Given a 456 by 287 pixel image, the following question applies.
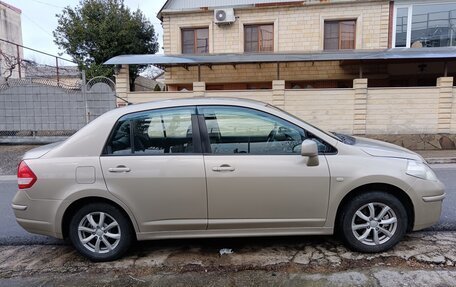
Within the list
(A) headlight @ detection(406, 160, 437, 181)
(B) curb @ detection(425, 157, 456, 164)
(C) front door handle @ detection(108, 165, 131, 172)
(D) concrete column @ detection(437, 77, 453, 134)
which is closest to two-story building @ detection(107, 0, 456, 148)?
(D) concrete column @ detection(437, 77, 453, 134)

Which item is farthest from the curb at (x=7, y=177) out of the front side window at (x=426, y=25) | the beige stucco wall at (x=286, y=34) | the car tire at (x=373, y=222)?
the front side window at (x=426, y=25)

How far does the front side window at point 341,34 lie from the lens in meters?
15.6

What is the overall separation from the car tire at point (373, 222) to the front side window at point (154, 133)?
1.73m

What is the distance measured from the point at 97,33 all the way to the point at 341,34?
43.2 ft

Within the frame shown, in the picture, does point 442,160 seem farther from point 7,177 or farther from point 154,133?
point 7,177

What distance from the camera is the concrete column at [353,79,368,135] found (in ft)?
39.4

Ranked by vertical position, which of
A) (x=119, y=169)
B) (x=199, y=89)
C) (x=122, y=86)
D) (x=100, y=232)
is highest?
(x=122, y=86)

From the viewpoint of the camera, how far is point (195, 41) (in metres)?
16.6

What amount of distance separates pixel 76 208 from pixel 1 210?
287 centimetres

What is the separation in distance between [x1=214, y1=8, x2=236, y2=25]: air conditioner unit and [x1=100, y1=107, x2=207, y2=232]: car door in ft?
43.5

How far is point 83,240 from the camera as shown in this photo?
11.6ft

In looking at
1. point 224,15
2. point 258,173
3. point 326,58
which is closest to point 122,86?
point 224,15

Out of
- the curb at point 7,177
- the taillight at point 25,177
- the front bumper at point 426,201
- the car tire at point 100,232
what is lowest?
the curb at point 7,177

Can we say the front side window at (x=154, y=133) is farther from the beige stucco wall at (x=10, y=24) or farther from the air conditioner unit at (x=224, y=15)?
the beige stucco wall at (x=10, y=24)
